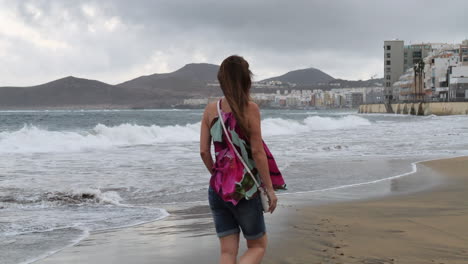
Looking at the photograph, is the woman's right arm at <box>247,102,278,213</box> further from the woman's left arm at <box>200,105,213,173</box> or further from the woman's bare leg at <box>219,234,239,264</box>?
the woman's bare leg at <box>219,234,239,264</box>

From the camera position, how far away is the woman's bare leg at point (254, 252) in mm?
3218

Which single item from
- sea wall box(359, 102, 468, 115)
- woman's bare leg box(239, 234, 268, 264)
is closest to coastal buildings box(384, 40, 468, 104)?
sea wall box(359, 102, 468, 115)

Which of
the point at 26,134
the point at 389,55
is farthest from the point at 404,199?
the point at 389,55

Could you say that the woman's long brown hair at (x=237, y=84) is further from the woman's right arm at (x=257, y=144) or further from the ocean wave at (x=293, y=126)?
the ocean wave at (x=293, y=126)

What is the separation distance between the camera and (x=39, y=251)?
5012 mm

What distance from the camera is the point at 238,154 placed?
10.1 ft

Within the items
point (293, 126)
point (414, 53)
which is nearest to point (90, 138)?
point (293, 126)

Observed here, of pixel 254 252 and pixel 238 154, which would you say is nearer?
pixel 238 154

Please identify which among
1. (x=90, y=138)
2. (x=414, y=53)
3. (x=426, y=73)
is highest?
(x=414, y=53)

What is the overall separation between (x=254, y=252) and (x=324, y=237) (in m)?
2.15

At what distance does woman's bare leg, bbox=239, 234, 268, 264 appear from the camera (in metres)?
3.22

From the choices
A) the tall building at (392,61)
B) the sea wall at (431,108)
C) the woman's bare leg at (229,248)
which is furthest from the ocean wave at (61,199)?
the tall building at (392,61)

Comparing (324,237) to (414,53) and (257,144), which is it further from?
(414,53)

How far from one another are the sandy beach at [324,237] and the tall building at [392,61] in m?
113
